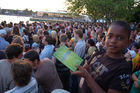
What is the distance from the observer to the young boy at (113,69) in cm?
125

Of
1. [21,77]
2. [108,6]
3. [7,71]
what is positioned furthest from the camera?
[108,6]

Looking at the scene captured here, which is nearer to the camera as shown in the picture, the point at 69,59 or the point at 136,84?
the point at 69,59

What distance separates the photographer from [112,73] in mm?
1295

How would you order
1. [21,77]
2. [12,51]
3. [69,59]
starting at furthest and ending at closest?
[12,51] < [21,77] < [69,59]

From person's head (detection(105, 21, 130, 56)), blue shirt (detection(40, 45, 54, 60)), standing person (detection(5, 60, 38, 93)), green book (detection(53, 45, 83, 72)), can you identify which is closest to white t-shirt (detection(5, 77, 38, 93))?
standing person (detection(5, 60, 38, 93))

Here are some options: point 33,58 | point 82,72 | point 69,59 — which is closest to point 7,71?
point 33,58

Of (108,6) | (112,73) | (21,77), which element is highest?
(108,6)

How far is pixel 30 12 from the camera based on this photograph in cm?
6109

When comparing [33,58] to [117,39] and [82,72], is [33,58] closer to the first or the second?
[82,72]

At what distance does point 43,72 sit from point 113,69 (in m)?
1.57

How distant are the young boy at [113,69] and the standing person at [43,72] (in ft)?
4.09

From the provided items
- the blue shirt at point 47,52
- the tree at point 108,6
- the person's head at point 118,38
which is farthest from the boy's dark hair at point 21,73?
the tree at point 108,6

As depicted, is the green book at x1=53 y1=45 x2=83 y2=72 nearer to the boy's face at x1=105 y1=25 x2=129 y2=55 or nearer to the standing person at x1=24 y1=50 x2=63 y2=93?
the boy's face at x1=105 y1=25 x2=129 y2=55

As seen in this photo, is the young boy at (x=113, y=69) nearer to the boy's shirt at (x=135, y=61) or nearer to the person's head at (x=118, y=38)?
the person's head at (x=118, y=38)
